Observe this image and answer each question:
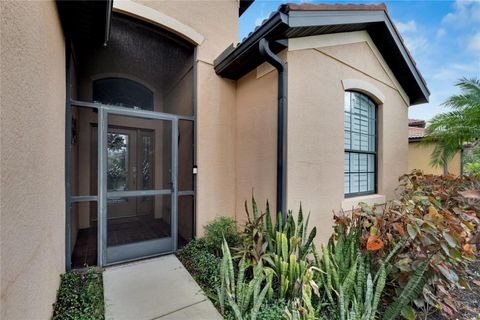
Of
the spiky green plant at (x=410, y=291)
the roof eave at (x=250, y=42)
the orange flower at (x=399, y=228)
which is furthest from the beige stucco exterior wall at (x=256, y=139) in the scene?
the spiky green plant at (x=410, y=291)

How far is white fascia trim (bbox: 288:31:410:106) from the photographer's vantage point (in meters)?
3.84

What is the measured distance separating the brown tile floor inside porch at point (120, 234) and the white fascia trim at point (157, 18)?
3.70m

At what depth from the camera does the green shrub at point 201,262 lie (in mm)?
3254

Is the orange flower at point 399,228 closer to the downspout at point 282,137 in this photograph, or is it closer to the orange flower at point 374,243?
the orange flower at point 374,243

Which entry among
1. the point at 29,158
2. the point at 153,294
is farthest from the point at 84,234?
the point at 29,158

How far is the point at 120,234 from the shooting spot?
13.4 feet

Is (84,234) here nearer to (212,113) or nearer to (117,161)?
(117,161)

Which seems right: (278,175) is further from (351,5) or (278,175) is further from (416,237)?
(351,5)

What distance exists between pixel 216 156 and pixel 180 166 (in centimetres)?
79

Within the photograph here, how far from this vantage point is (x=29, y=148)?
170cm

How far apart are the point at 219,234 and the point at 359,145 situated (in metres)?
3.98

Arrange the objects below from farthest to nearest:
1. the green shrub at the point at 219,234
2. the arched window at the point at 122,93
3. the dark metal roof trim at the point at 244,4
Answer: the dark metal roof trim at the point at 244,4 → the arched window at the point at 122,93 → the green shrub at the point at 219,234

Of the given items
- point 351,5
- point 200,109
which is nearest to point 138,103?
point 200,109

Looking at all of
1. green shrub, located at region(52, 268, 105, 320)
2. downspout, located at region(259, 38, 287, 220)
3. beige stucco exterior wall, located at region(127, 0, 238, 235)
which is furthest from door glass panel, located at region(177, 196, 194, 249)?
downspout, located at region(259, 38, 287, 220)
